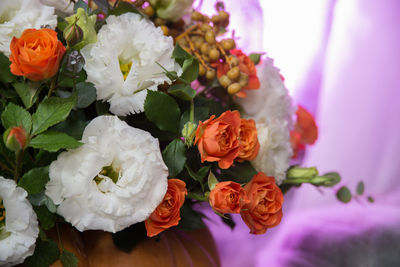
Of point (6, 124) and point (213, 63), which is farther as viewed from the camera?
point (213, 63)

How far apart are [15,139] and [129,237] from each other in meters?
0.20

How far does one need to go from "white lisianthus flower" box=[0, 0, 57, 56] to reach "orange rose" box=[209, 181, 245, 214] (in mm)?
262

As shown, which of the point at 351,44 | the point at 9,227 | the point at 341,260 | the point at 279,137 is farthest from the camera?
the point at 351,44

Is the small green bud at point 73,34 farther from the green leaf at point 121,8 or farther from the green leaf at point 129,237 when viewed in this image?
the green leaf at point 129,237

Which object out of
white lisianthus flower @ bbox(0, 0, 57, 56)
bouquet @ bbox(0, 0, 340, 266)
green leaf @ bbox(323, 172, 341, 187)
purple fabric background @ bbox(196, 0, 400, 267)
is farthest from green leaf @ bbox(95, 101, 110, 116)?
purple fabric background @ bbox(196, 0, 400, 267)

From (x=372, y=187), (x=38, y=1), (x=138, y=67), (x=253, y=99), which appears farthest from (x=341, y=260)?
(x=38, y=1)

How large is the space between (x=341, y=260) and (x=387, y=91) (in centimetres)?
44

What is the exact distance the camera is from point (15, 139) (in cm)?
38

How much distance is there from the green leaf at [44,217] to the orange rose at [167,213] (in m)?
0.10

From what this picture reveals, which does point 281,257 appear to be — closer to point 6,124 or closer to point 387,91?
point 387,91

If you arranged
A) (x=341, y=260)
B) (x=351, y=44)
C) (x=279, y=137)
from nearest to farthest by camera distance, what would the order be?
(x=279, y=137) < (x=341, y=260) < (x=351, y=44)

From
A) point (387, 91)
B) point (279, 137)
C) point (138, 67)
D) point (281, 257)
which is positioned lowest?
point (281, 257)

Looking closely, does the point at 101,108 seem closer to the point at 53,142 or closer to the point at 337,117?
the point at 53,142

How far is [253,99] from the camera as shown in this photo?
2.06 feet
